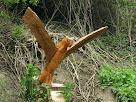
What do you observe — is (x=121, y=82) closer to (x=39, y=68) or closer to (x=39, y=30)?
(x=39, y=68)

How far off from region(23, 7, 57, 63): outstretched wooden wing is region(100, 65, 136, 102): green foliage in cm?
125

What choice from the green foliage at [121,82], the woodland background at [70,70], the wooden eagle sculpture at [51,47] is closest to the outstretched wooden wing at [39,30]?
the wooden eagle sculpture at [51,47]

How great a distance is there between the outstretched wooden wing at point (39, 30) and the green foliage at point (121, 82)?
1252 millimetres

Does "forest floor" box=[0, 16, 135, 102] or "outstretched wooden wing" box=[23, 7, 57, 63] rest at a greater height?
"outstretched wooden wing" box=[23, 7, 57, 63]

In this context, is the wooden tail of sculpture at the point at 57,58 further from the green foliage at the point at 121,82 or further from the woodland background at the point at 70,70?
the green foliage at the point at 121,82

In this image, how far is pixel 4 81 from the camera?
202 centimetres

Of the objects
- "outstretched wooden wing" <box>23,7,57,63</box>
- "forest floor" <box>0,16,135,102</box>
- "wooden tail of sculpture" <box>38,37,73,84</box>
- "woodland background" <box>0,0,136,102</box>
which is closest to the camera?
"outstretched wooden wing" <box>23,7,57,63</box>

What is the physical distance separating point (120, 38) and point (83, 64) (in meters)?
A: 1.95

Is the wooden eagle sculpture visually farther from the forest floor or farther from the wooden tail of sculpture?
the forest floor

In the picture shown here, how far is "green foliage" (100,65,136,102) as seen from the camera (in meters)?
2.22

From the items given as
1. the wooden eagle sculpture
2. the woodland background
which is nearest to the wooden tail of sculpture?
the wooden eagle sculpture

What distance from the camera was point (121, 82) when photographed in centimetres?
248

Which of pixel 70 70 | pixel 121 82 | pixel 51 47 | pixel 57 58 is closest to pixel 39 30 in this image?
pixel 51 47

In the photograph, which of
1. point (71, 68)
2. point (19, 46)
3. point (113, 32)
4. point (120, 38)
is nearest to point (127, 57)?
point (120, 38)
